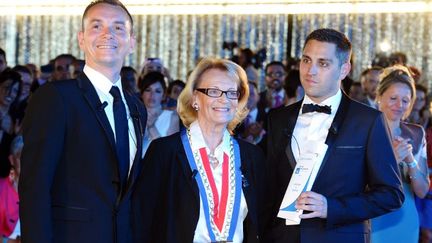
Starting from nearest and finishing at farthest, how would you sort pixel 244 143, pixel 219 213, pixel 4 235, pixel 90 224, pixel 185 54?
pixel 90 224 < pixel 219 213 < pixel 244 143 < pixel 4 235 < pixel 185 54

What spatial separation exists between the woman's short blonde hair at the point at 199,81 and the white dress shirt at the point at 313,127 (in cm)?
35

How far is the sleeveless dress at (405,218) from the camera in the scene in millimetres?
6477

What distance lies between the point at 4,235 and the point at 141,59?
19.9 ft

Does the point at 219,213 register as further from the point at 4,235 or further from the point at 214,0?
the point at 214,0

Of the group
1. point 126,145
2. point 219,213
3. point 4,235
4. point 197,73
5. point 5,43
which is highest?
point 5,43

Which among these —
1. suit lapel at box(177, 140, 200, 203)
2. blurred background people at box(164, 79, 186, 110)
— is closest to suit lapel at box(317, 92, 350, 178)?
suit lapel at box(177, 140, 200, 203)

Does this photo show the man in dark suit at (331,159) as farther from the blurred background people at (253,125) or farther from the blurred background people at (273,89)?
the blurred background people at (273,89)

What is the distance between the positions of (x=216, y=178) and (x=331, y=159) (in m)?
0.62

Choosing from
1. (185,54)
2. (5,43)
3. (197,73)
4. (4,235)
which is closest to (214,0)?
(185,54)

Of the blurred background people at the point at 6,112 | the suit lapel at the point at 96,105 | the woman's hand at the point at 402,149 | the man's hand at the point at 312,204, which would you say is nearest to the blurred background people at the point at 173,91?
the blurred background people at the point at 6,112

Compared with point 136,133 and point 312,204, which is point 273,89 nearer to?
point 312,204

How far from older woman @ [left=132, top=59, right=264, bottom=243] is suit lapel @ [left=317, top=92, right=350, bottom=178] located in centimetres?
37

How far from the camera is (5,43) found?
45.2ft

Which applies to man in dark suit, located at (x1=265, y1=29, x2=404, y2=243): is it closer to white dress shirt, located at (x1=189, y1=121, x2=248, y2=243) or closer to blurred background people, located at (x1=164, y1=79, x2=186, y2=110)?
white dress shirt, located at (x1=189, y1=121, x2=248, y2=243)
